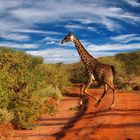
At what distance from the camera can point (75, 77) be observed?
1756 inches

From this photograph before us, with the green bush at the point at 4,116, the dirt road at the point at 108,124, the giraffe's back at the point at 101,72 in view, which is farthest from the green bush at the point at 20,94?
the giraffe's back at the point at 101,72

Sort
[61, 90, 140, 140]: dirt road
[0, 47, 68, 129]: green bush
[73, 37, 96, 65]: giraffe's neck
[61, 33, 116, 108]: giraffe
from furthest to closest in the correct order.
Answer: [73, 37, 96, 65]: giraffe's neck
[61, 33, 116, 108]: giraffe
[0, 47, 68, 129]: green bush
[61, 90, 140, 140]: dirt road

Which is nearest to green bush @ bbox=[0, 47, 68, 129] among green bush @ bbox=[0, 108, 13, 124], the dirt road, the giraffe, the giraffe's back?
green bush @ bbox=[0, 108, 13, 124]

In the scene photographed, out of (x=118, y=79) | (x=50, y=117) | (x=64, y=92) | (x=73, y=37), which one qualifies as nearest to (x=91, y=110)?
(x=50, y=117)

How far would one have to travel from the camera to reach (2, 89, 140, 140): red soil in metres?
13.6

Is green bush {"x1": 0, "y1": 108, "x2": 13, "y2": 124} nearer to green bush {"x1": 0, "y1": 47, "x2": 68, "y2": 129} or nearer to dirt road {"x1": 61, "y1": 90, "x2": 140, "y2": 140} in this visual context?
green bush {"x1": 0, "y1": 47, "x2": 68, "y2": 129}

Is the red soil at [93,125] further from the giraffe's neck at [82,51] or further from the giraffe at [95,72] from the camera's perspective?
the giraffe's neck at [82,51]

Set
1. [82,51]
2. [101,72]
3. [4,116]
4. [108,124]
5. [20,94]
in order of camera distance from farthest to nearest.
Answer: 1. [82,51]
2. [101,72]
3. [20,94]
4. [108,124]
5. [4,116]

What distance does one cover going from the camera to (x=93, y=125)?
15.2 metres

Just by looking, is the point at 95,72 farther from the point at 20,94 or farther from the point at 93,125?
the point at 93,125

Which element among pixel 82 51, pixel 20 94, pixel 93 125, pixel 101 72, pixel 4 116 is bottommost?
pixel 93 125

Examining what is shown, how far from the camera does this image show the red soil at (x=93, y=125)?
13.6 meters

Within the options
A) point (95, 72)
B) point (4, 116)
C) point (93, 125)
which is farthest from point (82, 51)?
point (4, 116)

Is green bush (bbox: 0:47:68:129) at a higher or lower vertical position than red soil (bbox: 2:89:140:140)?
higher
